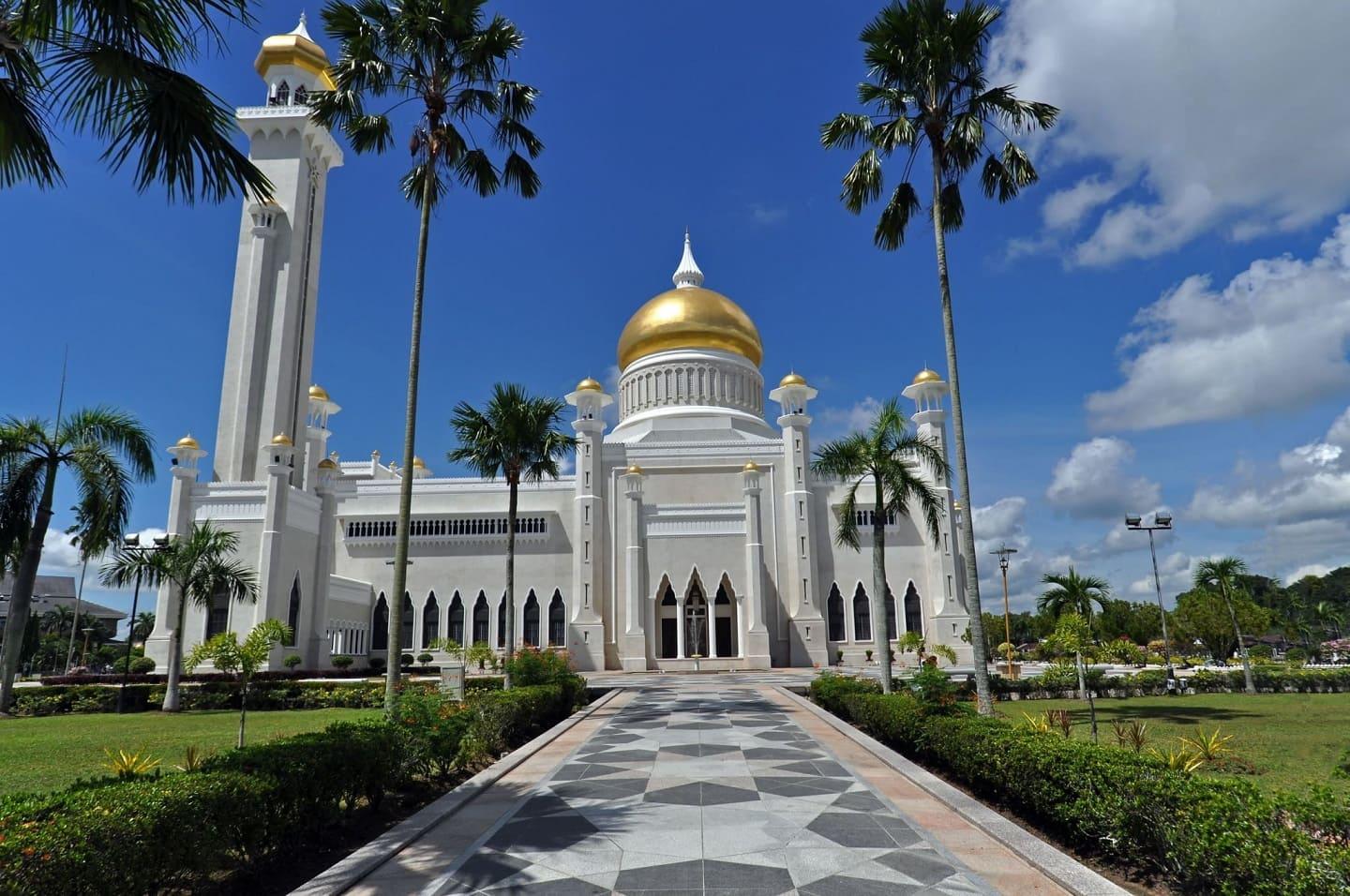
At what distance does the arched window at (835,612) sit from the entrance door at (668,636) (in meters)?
7.72

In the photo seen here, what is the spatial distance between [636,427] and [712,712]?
95.8 feet

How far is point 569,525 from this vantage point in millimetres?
41938

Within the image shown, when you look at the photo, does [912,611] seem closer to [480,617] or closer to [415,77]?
[480,617]

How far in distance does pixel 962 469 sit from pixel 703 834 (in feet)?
27.3

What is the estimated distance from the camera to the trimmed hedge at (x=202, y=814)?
446 centimetres

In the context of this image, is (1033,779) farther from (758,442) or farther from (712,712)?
(758,442)

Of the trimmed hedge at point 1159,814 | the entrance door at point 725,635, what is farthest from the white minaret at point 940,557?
the trimmed hedge at point 1159,814

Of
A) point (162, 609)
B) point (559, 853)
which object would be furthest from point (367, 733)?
point (162, 609)

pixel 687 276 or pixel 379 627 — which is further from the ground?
pixel 687 276

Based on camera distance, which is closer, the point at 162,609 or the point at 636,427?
the point at 162,609

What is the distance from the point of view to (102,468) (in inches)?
847

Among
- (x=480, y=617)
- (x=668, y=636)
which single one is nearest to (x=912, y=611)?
(x=668, y=636)

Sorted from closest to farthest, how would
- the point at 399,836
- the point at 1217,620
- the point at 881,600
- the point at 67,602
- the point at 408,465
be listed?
the point at 399,836 < the point at 408,465 < the point at 881,600 < the point at 1217,620 < the point at 67,602

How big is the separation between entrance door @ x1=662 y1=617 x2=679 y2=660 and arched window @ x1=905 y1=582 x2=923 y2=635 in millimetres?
11631
